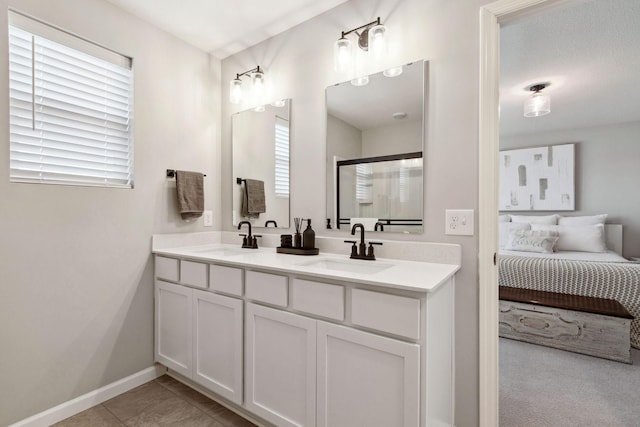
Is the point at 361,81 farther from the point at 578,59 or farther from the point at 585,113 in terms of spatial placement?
the point at 585,113

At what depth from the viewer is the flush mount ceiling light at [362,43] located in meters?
1.68

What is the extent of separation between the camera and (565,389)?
6.74 feet

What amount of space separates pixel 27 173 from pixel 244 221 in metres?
1.25

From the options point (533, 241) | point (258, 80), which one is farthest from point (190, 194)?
point (533, 241)

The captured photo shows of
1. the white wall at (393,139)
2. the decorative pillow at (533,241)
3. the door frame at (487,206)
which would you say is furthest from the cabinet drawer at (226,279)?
the decorative pillow at (533,241)

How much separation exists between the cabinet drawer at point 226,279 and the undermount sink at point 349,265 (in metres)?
0.36

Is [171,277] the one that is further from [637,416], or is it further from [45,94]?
[637,416]

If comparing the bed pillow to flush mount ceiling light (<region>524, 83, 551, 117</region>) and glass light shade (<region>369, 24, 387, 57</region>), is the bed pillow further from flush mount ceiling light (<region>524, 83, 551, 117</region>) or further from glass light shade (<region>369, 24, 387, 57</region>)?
glass light shade (<region>369, 24, 387, 57</region>)

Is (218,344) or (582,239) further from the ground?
(582,239)

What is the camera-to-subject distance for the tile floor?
169cm

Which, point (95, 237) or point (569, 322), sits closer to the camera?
point (95, 237)

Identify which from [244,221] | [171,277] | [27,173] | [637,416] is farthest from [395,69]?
[637,416]

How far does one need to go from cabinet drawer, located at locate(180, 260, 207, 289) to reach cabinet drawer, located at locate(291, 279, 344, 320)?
2.23ft

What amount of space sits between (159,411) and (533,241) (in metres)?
4.39
